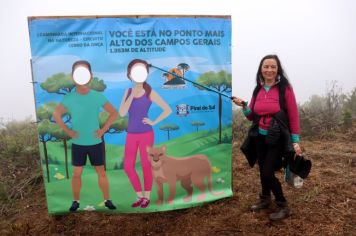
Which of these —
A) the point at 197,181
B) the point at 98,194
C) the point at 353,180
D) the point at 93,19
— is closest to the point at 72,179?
the point at 98,194

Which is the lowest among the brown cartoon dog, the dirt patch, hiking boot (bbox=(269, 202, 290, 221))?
the dirt patch

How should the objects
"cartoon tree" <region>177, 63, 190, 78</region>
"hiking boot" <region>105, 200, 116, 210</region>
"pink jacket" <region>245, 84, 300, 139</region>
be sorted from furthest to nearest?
"hiking boot" <region>105, 200, 116, 210</region> → "cartoon tree" <region>177, 63, 190, 78</region> → "pink jacket" <region>245, 84, 300, 139</region>

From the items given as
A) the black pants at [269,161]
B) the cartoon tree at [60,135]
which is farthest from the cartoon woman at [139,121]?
the black pants at [269,161]

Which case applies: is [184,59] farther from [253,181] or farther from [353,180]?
[353,180]

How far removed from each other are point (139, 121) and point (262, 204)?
148 cm

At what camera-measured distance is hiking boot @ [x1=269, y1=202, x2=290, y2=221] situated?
122 inches

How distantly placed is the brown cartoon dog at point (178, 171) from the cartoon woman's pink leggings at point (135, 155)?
5 centimetres

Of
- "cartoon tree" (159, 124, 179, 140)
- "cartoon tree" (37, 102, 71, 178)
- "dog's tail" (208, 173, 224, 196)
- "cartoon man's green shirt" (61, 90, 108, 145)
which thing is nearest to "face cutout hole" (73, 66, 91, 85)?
"cartoon man's green shirt" (61, 90, 108, 145)

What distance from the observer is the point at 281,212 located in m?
3.14

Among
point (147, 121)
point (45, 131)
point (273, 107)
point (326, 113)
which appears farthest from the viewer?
point (326, 113)

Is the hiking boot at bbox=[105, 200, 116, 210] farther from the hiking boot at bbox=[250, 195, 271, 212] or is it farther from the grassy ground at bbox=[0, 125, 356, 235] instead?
the hiking boot at bbox=[250, 195, 271, 212]

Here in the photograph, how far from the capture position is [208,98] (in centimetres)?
324

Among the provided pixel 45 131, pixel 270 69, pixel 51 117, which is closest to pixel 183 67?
pixel 270 69

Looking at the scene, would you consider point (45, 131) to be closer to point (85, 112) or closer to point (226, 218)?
point (85, 112)
